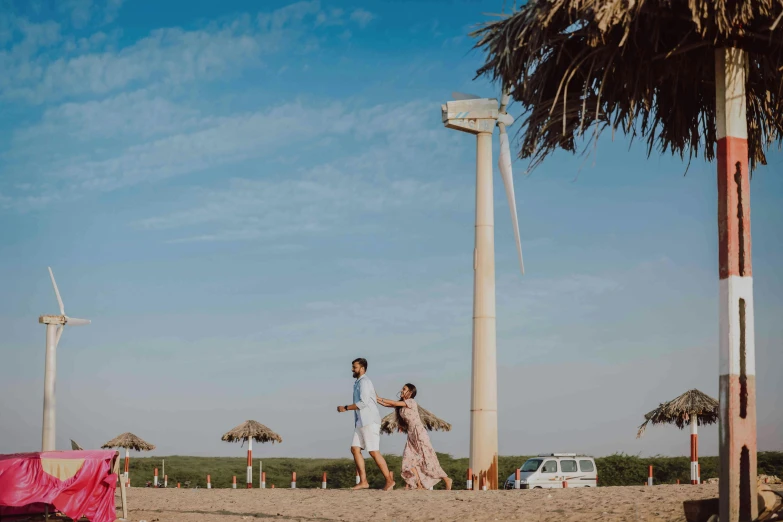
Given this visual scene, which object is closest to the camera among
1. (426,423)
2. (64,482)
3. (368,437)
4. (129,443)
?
(64,482)

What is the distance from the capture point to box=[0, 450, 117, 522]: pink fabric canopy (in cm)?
1220

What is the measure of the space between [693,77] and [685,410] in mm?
24501

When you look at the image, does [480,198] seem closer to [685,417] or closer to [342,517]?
[342,517]

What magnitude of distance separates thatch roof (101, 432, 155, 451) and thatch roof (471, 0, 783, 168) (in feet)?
122

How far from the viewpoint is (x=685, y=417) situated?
33125mm

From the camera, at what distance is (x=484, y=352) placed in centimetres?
2102

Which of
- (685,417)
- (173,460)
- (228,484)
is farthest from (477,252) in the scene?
(173,460)

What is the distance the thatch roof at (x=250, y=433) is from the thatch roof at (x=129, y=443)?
23.0 ft

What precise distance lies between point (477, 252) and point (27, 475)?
1177 cm

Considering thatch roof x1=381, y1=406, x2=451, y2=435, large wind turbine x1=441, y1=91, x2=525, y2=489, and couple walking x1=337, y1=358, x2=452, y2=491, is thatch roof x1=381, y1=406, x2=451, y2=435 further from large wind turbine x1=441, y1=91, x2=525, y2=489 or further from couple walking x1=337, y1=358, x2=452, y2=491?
couple walking x1=337, y1=358, x2=452, y2=491

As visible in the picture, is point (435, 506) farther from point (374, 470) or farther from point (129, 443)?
point (129, 443)

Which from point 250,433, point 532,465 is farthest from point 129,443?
point 532,465

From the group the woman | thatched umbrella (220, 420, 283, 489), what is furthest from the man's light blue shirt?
thatched umbrella (220, 420, 283, 489)

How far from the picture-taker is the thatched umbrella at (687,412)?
105 feet
